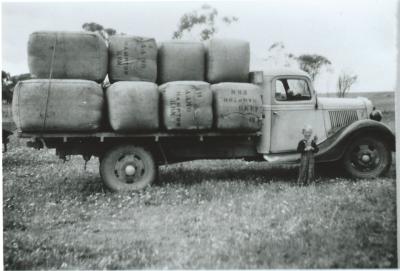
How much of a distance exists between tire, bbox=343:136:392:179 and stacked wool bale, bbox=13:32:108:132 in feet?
12.6

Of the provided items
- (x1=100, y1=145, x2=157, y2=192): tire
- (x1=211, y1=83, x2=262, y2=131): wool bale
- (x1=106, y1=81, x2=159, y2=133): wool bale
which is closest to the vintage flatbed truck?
(x1=100, y1=145, x2=157, y2=192): tire

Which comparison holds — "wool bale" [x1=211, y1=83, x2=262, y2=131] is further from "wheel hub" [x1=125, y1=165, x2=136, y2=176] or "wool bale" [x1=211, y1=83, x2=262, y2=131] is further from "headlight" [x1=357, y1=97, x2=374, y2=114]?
"headlight" [x1=357, y1=97, x2=374, y2=114]

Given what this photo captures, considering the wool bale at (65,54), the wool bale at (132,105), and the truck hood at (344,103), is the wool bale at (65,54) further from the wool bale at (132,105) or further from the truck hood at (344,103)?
Answer: the truck hood at (344,103)

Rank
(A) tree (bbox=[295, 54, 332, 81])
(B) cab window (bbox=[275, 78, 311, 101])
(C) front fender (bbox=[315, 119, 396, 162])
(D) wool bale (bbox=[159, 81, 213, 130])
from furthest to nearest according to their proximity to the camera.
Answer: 1. (A) tree (bbox=[295, 54, 332, 81])
2. (B) cab window (bbox=[275, 78, 311, 101])
3. (C) front fender (bbox=[315, 119, 396, 162])
4. (D) wool bale (bbox=[159, 81, 213, 130])

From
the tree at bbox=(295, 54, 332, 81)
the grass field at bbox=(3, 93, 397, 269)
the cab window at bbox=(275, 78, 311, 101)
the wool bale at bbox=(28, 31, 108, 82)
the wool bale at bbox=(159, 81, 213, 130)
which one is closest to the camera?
the grass field at bbox=(3, 93, 397, 269)

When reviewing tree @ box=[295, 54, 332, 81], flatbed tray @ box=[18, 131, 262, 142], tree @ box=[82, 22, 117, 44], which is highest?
tree @ box=[82, 22, 117, 44]

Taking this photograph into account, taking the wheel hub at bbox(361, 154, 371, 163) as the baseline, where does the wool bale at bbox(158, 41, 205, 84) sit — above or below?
above

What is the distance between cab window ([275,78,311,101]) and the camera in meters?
7.47

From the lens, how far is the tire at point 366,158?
7.43m

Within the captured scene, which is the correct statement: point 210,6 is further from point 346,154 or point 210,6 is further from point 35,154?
point 35,154

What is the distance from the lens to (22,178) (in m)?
7.97

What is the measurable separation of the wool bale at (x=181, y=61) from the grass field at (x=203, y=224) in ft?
5.24

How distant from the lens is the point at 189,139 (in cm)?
715

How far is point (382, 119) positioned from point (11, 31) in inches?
215
